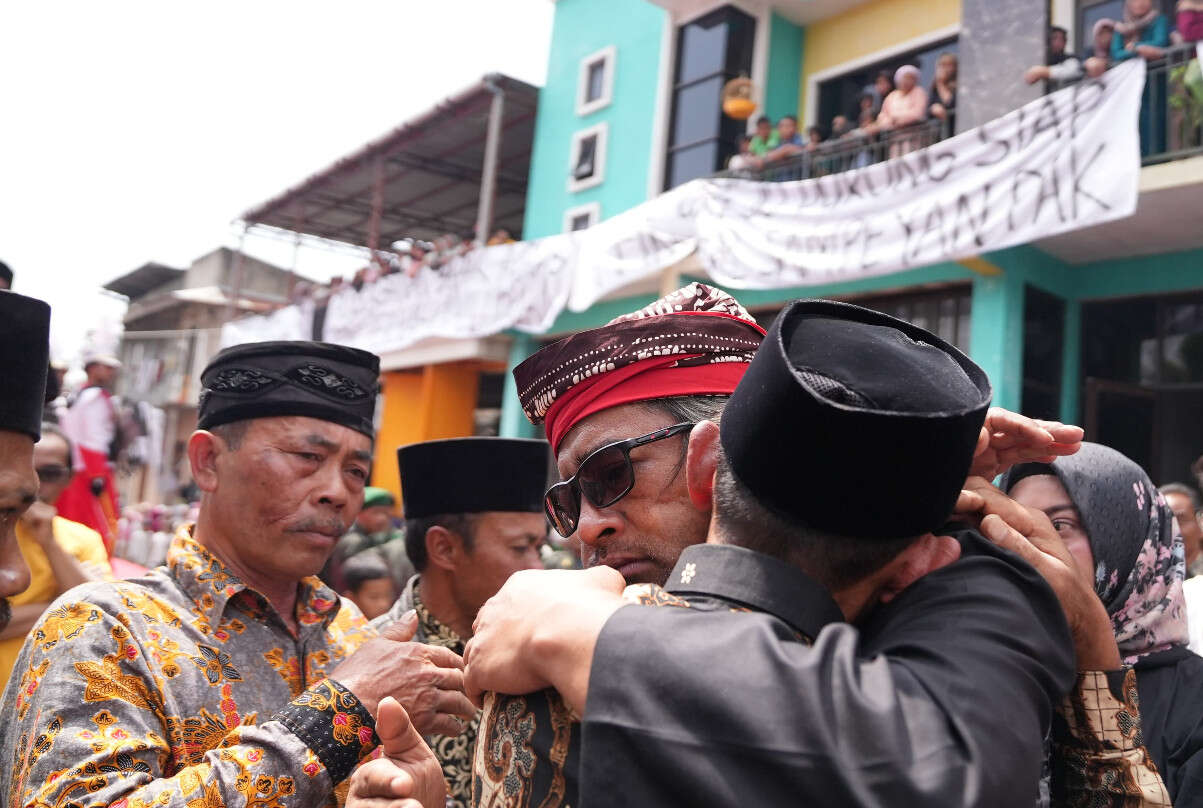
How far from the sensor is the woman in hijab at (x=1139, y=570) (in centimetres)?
190

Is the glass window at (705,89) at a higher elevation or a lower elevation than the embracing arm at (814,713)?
higher

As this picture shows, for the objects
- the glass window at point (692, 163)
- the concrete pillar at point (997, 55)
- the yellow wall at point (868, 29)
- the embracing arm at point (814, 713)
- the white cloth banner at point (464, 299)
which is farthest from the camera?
the glass window at point (692, 163)

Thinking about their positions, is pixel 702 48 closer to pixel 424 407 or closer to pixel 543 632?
pixel 424 407

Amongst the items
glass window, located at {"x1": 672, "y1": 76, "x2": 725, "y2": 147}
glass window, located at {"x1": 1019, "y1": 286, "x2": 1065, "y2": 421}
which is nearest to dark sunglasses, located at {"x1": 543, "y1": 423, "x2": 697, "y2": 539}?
glass window, located at {"x1": 1019, "y1": 286, "x2": 1065, "y2": 421}

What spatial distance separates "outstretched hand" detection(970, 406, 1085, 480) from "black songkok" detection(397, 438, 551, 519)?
1961 mm

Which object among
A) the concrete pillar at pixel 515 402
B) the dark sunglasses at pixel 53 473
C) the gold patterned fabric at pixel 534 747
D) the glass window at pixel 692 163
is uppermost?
the glass window at pixel 692 163

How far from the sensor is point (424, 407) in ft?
51.0

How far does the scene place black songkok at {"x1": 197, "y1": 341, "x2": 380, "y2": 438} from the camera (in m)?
2.32

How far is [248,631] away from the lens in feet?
7.09

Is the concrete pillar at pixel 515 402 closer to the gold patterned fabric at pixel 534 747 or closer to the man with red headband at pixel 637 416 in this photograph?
the man with red headband at pixel 637 416

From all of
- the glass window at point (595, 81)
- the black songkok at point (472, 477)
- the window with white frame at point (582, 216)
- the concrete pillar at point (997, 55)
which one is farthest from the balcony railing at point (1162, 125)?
the black songkok at point (472, 477)

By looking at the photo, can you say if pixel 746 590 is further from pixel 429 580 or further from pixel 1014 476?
pixel 429 580

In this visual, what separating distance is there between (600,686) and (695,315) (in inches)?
33.7

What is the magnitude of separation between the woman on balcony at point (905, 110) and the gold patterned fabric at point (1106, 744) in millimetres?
8610
